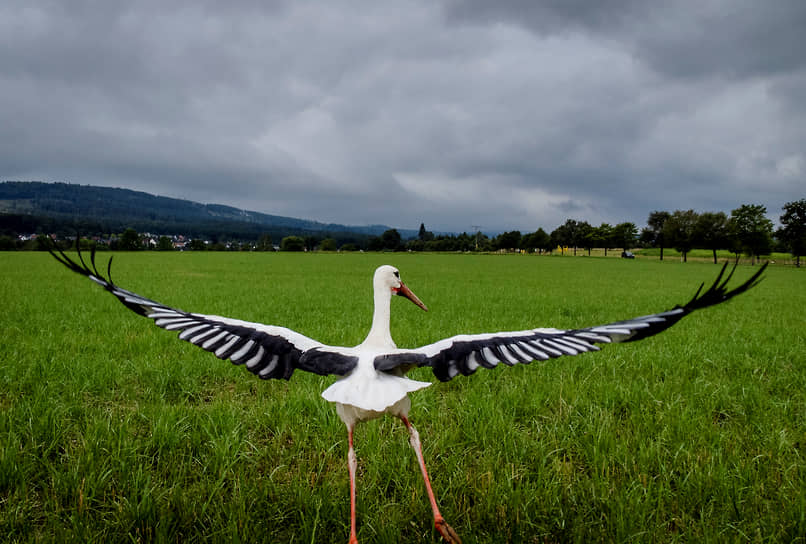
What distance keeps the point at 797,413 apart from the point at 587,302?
10090mm

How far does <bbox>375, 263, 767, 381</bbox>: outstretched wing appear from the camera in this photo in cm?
174

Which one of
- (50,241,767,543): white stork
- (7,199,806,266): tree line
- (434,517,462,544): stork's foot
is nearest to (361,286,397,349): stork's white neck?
(50,241,767,543): white stork

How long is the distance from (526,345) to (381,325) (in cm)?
76

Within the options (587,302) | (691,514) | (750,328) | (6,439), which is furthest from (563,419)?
(587,302)

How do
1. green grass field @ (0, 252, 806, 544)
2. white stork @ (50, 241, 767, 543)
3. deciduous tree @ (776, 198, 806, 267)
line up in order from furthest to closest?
deciduous tree @ (776, 198, 806, 267), green grass field @ (0, 252, 806, 544), white stork @ (50, 241, 767, 543)

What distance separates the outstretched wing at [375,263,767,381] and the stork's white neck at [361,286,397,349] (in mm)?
184

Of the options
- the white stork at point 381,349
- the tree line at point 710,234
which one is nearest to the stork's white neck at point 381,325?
the white stork at point 381,349

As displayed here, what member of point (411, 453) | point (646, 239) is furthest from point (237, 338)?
point (646, 239)

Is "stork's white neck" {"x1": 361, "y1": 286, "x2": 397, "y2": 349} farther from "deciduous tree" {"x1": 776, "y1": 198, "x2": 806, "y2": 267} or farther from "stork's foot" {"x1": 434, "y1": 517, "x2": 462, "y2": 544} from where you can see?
"deciduous tree" {"x1": 776, "y1": 198, "x2": 806, "y2": 267}

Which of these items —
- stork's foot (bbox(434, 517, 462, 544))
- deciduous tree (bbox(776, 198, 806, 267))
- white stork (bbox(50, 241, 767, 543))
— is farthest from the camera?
deciduous tree (bbox(776, 198, 806, 267))

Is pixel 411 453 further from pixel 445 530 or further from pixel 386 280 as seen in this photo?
pixel 386 280

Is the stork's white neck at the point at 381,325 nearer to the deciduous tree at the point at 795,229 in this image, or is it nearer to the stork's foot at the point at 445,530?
the stork's foot at the point at 445,530

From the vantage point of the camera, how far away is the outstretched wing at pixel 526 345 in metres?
1.74

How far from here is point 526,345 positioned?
1.92 meters
